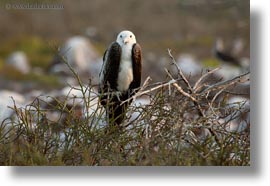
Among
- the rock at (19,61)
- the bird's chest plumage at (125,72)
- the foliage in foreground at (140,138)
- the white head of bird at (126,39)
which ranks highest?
the rock at (19,61)

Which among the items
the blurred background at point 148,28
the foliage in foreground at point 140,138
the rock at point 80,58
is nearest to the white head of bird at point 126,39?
the blurred background at point 148,28

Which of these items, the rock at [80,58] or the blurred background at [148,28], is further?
the rock at [80,58]

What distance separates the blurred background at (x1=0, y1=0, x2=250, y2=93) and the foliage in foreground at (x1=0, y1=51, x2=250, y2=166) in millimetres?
343

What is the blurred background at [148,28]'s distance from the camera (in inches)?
160

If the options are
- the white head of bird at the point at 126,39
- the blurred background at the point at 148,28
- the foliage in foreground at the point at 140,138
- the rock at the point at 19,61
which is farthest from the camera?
the rock at the point at 19,61

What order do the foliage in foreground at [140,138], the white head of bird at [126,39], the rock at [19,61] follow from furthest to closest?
the rock at [19,61] < the white head of bird at [126,39] < the foliage in foreground at [140,138]

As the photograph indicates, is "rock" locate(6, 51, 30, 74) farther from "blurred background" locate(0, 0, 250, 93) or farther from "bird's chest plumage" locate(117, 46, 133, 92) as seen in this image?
"bird's chest plumage" locate(117, 46, 133, 92)

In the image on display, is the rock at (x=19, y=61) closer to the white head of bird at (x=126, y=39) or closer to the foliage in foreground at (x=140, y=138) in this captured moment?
the white head of bird at (x=126, y=39)

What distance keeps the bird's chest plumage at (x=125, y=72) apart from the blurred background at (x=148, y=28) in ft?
0.73

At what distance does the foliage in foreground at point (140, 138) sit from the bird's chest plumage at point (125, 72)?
1.79 ft

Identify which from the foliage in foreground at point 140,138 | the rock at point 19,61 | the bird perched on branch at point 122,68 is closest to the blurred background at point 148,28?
the rock at point 19,61

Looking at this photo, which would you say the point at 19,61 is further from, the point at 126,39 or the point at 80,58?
the point at 126,39

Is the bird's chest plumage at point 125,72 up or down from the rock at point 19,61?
down

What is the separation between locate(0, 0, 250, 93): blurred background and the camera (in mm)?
4059
